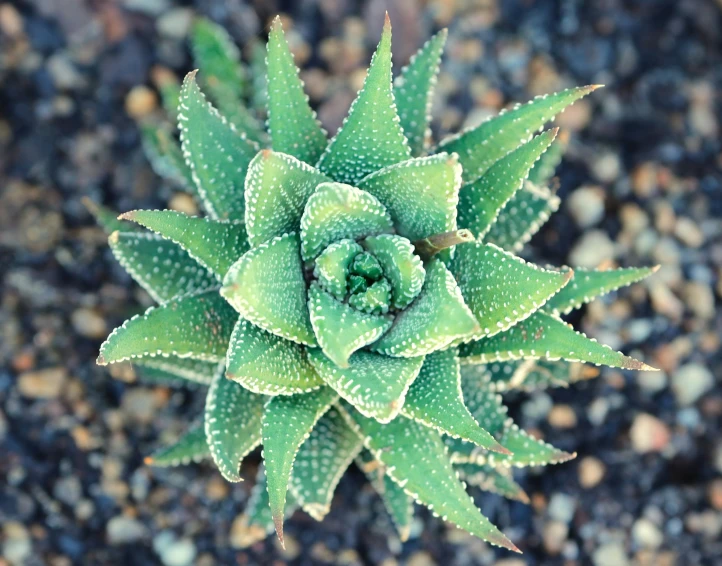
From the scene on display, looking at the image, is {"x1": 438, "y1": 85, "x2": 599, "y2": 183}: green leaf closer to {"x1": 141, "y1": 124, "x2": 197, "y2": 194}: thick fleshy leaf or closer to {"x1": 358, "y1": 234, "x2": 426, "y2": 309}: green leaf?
{"x1": 358, "y1": 234, "x2": 426, "y2": 309}: green leaf

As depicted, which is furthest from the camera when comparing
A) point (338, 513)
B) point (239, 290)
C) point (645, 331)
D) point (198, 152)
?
point (645, 331)

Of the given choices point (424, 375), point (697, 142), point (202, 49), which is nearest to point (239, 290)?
point (424, 375)

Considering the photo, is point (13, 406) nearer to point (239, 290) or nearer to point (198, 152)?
point (198, 152)

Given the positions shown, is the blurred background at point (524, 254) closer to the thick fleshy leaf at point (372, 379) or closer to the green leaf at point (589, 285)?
the green leaf at point (589, 285)

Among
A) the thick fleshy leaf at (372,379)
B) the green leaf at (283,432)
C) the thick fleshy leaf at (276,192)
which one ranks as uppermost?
the thick fleshy leaf at (276,192)

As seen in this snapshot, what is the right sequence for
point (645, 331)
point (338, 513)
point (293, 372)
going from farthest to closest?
point (645, 331) < point (338, 513) < point (293, 372)

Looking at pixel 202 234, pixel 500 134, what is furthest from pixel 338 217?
pixel 500 134

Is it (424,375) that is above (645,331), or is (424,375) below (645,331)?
above

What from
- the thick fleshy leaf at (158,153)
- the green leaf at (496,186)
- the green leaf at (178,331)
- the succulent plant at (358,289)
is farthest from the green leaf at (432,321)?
the thick fleshy leaf at (158,153)
